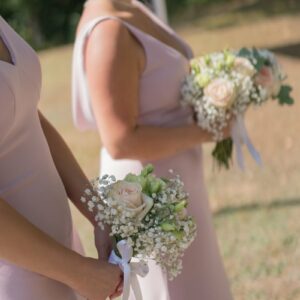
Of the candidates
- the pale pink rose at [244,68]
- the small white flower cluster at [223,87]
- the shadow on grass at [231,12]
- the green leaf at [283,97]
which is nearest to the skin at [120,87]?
the small white flower cluster at [223,87]

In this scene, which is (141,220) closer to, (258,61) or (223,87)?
(223,87)

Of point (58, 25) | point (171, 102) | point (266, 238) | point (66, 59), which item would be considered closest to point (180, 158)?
point (171, 102)

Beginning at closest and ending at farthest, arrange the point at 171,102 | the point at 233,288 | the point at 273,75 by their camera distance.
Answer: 1. the point at 171,102
2. the point at 273,75
3. the point at 233,288

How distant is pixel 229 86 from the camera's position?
2740mm

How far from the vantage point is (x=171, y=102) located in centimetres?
275

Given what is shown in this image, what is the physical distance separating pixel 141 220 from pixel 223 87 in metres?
1.03

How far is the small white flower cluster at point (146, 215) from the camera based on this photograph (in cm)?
183

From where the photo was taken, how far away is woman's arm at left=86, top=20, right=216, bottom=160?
97.3 inches

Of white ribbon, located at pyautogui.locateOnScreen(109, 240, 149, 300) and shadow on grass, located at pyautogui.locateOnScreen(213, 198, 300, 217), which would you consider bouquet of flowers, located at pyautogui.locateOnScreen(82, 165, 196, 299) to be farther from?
shadow on grass, located at pyautogui.locateOnScreen(213, 198, 300, 217)

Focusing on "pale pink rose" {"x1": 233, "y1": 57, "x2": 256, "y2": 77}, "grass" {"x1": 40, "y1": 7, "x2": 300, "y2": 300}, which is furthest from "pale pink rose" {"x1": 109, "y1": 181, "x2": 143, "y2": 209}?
"grass" {"x1": 40, "y1": 7, "x2": 300, "y2": 300}

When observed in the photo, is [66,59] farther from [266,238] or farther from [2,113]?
[2,113]

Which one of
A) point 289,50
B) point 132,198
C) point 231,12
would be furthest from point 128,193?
point 231,12

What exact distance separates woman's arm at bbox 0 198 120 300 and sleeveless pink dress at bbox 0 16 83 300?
9cm

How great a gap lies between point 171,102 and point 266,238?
2.27 metres
